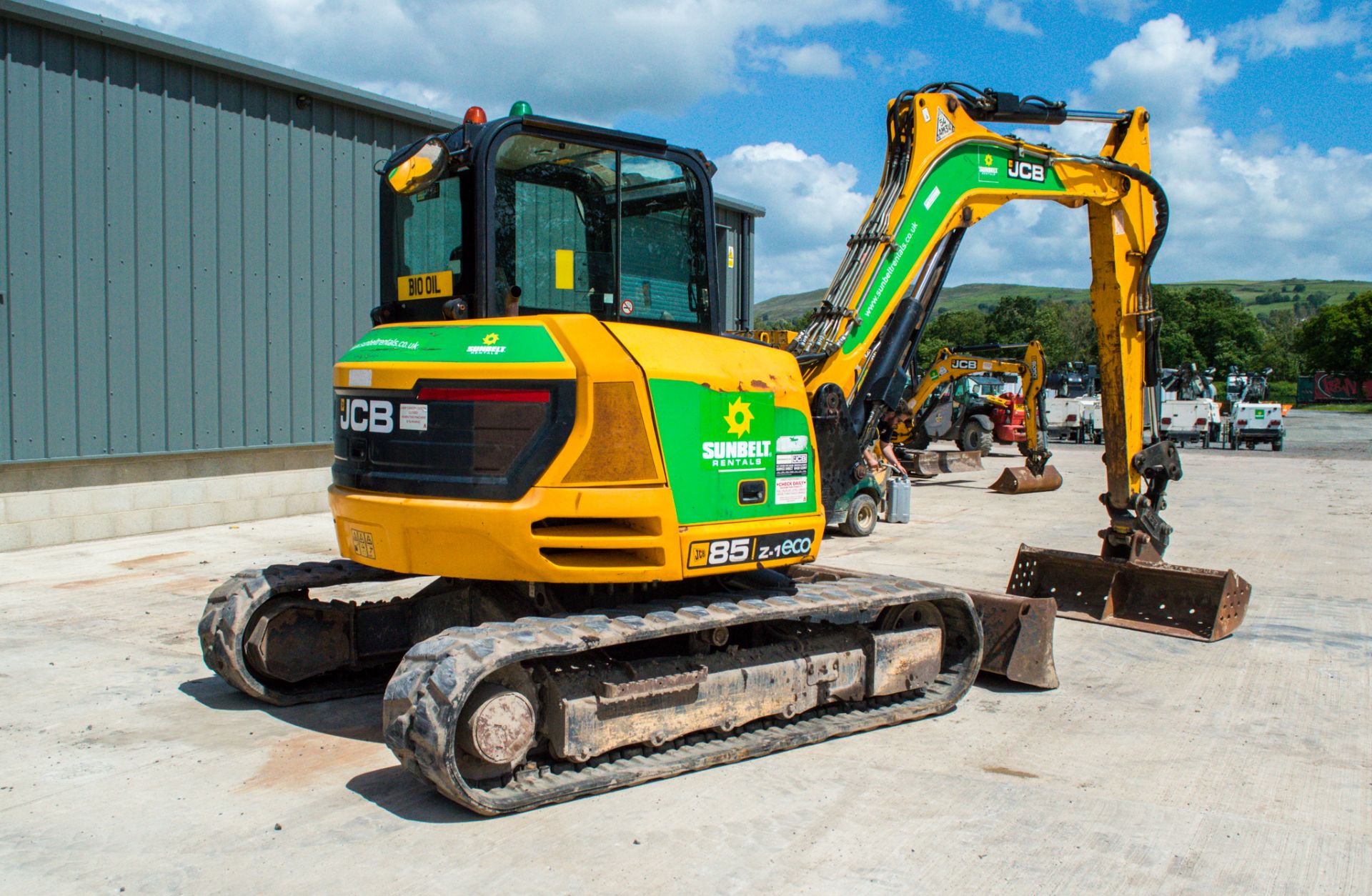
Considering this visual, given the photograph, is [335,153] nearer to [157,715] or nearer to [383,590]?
[383,590]

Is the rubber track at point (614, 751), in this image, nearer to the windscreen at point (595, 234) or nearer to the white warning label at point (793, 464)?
the white warning label at point (793, 464)

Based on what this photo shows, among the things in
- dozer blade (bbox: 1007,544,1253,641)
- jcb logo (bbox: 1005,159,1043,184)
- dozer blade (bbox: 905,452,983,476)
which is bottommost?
dozer blade (bbox: 1007,544,1253,641)

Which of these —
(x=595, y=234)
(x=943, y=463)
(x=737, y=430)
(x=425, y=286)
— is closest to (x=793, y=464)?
(x=737, y=430)

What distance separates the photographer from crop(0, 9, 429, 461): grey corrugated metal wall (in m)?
11.3

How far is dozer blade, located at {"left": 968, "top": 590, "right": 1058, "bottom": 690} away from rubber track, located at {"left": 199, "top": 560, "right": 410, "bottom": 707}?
379cm

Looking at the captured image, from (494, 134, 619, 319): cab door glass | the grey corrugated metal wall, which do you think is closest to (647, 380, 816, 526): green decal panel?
(494, 134, 619, 319): cab door glass

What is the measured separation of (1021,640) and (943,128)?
346cm

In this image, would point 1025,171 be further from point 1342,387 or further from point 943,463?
point 1342,387

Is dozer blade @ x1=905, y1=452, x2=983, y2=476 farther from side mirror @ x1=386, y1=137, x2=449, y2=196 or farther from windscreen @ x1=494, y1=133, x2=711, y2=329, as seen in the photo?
side mirror @ x1=386, y1=137, x2=449, y2=196

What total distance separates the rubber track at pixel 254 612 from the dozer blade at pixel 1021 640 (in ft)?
12.4

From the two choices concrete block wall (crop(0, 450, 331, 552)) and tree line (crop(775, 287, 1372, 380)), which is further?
tree line (crop(775, 287, 1372, 380))

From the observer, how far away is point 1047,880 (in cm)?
423

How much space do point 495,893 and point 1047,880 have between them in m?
2.09

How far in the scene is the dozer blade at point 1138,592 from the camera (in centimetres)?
851
